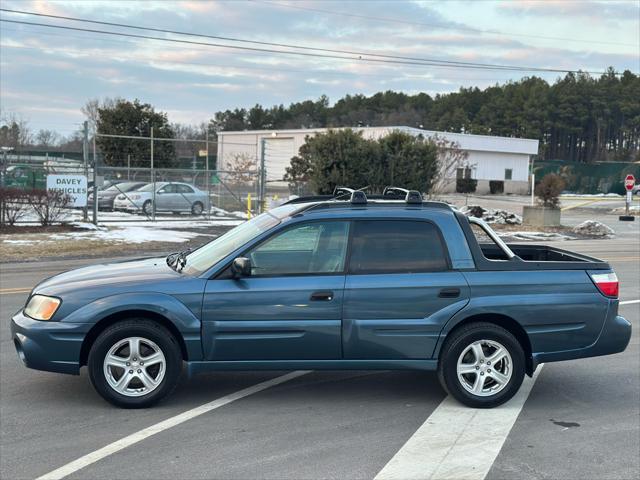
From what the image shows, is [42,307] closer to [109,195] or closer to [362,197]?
[362,197]

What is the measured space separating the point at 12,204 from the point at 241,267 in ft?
58.2

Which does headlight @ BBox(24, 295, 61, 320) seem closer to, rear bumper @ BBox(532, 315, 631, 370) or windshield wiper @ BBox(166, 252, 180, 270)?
windshield wiper @ BBox(166, 252, 180, 270)

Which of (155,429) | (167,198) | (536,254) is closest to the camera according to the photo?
(155,429)

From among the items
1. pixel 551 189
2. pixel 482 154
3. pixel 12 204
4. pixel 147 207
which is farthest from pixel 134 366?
pixel 482 154

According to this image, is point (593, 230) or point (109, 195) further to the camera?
point (109, 195)

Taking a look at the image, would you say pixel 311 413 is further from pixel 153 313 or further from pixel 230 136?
pixel 230 136

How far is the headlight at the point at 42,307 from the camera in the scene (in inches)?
212

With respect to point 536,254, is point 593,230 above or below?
below

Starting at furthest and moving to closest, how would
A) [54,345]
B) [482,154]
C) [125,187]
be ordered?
[482,154] < [125,187] < [54,345]

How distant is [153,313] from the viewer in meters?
5.40

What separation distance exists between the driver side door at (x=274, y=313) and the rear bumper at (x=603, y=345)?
1.71 m

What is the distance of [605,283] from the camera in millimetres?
5828

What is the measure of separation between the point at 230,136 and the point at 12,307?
223ft

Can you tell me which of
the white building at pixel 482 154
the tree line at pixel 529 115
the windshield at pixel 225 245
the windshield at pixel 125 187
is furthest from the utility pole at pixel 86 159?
the tree line at pixel 529 115
